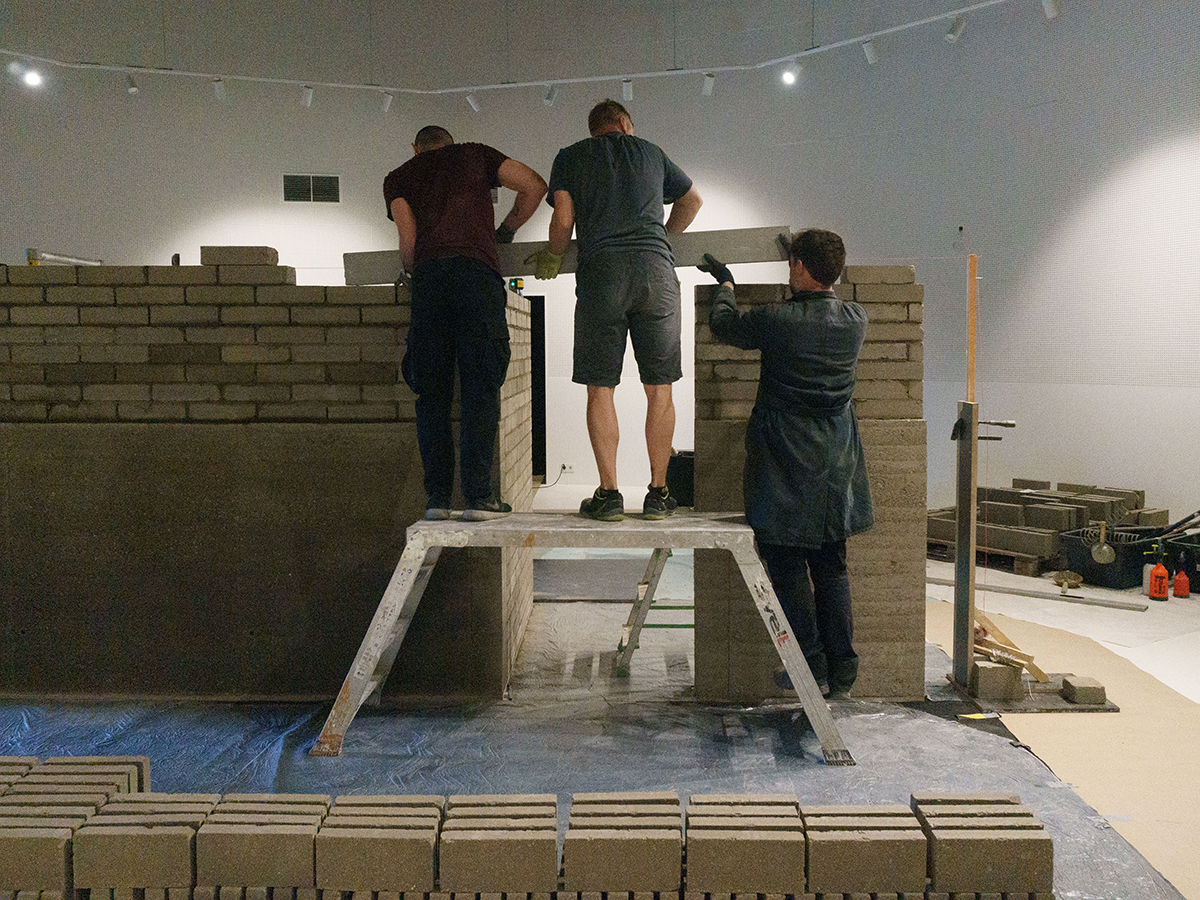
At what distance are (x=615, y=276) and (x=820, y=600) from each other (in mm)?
1411

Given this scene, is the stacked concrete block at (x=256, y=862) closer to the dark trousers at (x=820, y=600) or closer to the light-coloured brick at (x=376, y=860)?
the light-coloured brick at (x=376, y=860)

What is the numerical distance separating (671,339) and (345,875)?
81.8 inches

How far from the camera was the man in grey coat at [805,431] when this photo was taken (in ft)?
11.1

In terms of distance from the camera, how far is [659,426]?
3.57 m

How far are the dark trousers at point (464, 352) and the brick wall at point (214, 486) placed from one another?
1.34ft

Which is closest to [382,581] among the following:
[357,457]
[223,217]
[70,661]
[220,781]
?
[357,457]

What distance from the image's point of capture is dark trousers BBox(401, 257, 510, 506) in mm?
3525

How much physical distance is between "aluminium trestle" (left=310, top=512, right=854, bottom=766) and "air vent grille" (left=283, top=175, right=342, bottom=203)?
6.59 meters

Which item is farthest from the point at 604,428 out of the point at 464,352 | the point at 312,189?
the point at 312,189

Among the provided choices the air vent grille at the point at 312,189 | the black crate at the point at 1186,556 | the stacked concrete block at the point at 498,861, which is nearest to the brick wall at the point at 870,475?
the stacked concrete block at the point at 498,861

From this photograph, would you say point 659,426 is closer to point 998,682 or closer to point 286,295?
point 286,295

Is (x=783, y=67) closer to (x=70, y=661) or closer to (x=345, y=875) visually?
(x=70, y=661)

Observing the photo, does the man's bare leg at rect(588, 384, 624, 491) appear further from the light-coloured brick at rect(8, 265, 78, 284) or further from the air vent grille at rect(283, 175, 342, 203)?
the air vent grille at rect(283, 175, 342, 203)

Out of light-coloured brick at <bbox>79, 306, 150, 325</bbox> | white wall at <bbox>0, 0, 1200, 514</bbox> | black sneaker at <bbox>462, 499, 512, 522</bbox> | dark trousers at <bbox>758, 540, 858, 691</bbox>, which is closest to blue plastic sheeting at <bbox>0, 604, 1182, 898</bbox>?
dark trousers at <bbox>758, 540, 858, 691</bbox>
